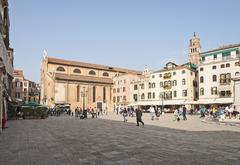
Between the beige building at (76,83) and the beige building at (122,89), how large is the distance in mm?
1785

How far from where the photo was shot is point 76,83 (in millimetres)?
71812

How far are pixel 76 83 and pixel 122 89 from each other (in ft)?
38.9

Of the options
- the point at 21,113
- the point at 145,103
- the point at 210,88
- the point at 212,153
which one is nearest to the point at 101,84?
the point at 145,103

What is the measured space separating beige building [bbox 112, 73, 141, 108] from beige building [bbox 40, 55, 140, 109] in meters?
1.78

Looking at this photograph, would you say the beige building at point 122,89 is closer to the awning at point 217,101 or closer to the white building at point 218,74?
the white building at point 218,74

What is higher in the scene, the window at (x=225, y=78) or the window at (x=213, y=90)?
the window at (x=225, y=78)

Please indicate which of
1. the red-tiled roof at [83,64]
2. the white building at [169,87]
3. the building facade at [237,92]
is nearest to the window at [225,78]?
the white building at [169,87]

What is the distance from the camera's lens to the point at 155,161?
8.02m

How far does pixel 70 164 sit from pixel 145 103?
186 feet

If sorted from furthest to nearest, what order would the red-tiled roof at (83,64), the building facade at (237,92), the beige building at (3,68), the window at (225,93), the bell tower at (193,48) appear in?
1. the bell tower at (193,48)
2. the red-tiled roof at (83,64)
3. the window at (225,93)
4. the building facade at (237,92)
5. the beige building at (3,68)

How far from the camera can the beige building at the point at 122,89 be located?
231ft

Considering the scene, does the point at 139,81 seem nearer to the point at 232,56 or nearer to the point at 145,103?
the point at 145,103

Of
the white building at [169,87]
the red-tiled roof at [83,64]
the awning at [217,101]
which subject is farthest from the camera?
the red-tiled roof at [83,64]

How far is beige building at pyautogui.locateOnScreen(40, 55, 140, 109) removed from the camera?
226ft
